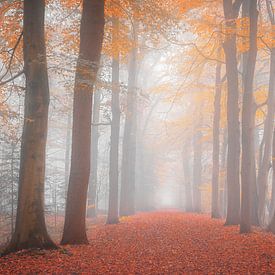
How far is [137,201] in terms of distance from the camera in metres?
31.7

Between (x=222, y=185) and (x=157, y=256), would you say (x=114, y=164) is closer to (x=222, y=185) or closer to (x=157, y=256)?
(x=157, y=256)

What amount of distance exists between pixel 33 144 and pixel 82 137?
4.83ft

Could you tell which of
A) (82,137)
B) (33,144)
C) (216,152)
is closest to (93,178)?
(216,152)

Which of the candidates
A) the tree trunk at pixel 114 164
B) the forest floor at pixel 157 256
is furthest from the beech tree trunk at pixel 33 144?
the tree trunk at pixel 114 164

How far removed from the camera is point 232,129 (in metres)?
15.1

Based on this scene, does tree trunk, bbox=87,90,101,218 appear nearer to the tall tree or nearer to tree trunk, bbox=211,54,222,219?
tree trunk, bbox=211,54,222,219

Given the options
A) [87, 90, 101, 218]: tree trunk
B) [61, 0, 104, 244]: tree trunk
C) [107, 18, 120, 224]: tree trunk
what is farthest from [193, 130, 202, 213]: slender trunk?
[61, 0, 104, 244]: tree trunk

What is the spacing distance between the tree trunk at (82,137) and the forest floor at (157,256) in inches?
25.8

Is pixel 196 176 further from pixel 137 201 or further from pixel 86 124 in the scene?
pixel 86 124

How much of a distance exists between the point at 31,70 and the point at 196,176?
20.5 m

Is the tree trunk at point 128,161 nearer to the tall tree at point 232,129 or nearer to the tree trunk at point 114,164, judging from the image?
the tree trunk at point 114,164

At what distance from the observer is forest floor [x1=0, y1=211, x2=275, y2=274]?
757cm

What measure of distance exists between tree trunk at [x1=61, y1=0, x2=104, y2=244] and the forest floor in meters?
0.66

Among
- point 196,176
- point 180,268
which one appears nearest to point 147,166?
point 196,176
